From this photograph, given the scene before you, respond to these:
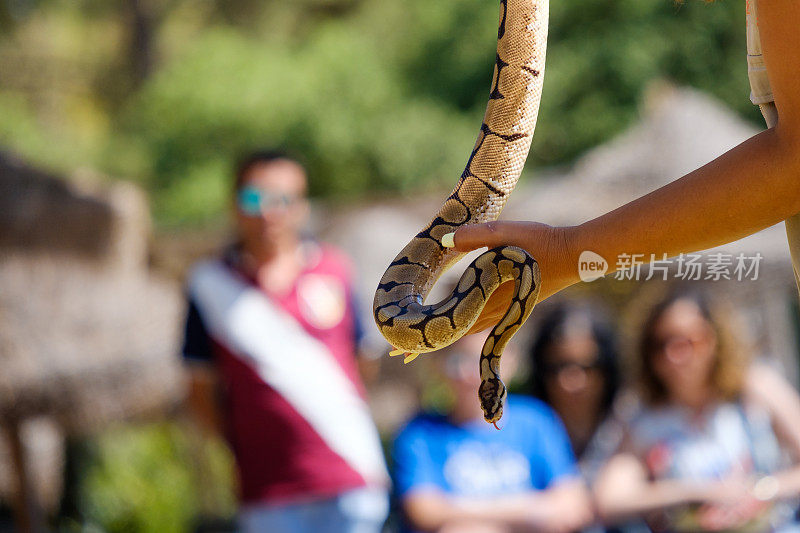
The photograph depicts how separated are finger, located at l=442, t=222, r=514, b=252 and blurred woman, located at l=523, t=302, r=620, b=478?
3.45m

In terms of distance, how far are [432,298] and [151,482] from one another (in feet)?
16.5

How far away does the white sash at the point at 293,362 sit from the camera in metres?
4.68

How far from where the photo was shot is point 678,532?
15.6 ft

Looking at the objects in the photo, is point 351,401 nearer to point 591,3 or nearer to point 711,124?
point 711,124

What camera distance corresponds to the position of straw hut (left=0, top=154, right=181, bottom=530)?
8.79 m

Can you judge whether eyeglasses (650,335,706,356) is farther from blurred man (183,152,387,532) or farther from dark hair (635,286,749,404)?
blurred man (183,152,387,532)

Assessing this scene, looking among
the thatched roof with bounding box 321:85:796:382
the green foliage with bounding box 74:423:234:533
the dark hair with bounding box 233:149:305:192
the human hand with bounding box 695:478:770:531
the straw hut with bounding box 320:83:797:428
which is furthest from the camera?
the green foliage with bounding box 74:423:234:533

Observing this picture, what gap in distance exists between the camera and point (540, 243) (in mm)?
2227

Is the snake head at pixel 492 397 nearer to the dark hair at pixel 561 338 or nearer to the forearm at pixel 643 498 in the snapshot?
the forearm at pixel 643 498

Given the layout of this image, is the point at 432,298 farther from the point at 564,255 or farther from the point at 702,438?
the point at 564,255

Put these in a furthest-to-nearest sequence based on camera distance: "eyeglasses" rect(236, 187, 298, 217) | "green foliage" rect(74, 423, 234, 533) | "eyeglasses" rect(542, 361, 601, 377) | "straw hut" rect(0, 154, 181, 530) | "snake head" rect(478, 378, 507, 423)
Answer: "green foliage" rect(74, 423, 234, 533), "straw hut" rect(0, 154, 181, 530), "eyeglasses" rect(542, 361, 601, 377), "eyeglasses" rect(236, 187, 298, 217), "snake head" rect(478, 378, 507, 423)

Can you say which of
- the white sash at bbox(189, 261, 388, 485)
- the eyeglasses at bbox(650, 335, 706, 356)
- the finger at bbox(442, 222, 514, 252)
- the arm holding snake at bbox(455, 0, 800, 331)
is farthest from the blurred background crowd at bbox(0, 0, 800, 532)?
the finger at bbox(442, 222, 514, 252)

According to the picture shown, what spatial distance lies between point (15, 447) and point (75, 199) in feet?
9.72

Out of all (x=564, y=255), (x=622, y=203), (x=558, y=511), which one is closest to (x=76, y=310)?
(x=622, y=203)
